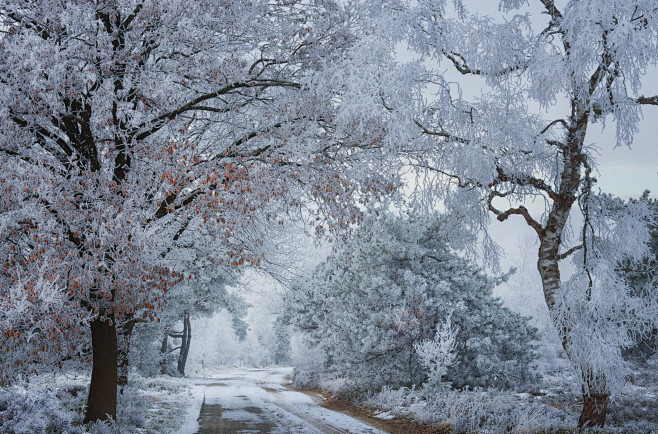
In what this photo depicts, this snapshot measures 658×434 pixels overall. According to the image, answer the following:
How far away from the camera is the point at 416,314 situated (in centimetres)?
1598

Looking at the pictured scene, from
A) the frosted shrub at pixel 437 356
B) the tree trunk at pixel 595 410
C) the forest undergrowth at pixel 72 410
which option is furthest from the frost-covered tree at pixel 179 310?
the tree trunk at pixel 595 410

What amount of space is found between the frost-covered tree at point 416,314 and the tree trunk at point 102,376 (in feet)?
23.3

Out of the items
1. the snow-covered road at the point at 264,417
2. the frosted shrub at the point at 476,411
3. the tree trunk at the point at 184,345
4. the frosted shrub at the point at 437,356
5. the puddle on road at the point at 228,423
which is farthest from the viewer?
the tree trunk at the point at 184,345

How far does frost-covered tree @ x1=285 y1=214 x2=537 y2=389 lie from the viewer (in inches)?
624

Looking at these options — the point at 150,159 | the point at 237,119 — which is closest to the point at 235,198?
the point at 150,159

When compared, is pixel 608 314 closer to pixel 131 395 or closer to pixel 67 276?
pixel 67 276

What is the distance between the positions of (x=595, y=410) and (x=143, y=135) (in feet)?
32.9

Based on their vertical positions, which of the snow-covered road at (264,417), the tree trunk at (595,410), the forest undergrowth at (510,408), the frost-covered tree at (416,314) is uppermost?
the frost-covered tree at (416,314)

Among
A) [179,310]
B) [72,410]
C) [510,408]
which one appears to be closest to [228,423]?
[72,410]

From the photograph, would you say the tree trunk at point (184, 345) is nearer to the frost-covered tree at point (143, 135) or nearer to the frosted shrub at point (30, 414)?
the frost-covered tree at point (143, 135)

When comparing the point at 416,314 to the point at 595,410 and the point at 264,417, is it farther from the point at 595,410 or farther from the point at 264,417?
the point at 595,410

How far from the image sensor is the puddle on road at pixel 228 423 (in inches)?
460

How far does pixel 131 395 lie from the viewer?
42.5 ft

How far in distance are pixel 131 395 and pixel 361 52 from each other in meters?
10.5
